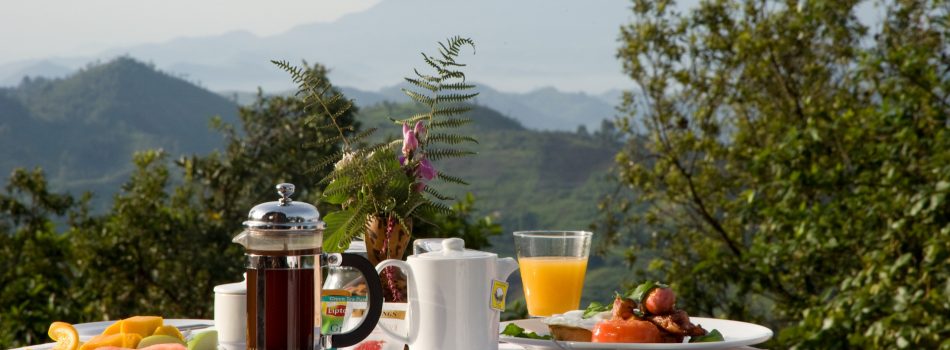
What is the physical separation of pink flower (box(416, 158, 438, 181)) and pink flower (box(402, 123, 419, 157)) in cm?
3

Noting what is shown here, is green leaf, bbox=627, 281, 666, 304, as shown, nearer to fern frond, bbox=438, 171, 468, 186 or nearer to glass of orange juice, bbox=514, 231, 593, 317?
glass of orange juice, bbox=514, 231, 593, 317

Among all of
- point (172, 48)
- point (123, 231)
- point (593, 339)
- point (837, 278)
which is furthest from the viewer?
point (172, 48)

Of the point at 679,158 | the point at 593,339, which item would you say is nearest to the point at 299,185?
the point at 679,158

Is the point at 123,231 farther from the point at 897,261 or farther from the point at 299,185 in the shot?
the point at 897,261

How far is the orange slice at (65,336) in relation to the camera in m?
1.71

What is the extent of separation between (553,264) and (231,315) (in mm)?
649

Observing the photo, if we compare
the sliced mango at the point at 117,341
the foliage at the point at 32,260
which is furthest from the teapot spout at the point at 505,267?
the foliage at the point at 32,260

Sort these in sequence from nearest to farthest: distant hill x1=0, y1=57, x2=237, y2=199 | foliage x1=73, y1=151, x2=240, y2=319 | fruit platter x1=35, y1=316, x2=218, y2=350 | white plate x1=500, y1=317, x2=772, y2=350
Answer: fruit platter x1=35, y1=316, x2=218, y2=350 → white plate x1=500, y1=317, x2=772, y2=350 → foliage x1=73, y1=151, x2=240, y2=319 → distant hill x1=0, y1=57, x2=237, y2=199

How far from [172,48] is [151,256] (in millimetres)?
15533

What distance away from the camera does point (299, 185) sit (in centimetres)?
601

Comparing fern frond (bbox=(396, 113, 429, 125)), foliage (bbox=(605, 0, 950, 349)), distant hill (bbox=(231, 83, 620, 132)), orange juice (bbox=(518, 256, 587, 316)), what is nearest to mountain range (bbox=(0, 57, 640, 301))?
distant hill (bbox=(231, 83, 620, 132))

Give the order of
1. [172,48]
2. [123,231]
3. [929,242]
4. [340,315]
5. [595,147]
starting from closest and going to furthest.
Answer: [340,315] → [929,242] → [123,231] → [595,147] → [172,48]

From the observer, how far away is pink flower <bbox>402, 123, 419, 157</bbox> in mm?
1881

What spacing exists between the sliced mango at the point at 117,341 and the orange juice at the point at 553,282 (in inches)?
30.2
